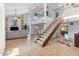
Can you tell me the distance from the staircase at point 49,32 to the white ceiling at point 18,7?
485mm

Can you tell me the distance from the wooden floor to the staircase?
0.10m

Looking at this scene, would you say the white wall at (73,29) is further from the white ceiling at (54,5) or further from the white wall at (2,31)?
the white wall at (2,31)

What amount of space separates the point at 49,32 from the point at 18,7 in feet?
2.41

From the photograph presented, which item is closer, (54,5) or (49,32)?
(54,5)

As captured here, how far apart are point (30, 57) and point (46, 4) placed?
3.25ft

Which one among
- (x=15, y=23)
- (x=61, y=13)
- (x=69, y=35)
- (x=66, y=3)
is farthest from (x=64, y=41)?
(x=15, y=23)

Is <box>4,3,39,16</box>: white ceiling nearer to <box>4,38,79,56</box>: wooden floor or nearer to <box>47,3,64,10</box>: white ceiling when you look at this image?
<box>47,3,64,10</box>: white ceiling

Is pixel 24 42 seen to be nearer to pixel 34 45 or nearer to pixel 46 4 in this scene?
pixel 34 45

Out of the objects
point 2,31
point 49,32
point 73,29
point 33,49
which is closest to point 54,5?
point 49,32

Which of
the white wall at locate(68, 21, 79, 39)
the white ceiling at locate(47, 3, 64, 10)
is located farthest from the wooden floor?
the white ceiling at locate(47, 3, 64, 10)

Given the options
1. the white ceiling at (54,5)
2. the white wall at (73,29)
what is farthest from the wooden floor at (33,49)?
the white ceiling at (54,5)

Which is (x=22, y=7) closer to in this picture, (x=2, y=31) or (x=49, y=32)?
(x=2, y=31)

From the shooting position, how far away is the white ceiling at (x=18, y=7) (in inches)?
95.4

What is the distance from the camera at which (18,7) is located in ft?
8.15
